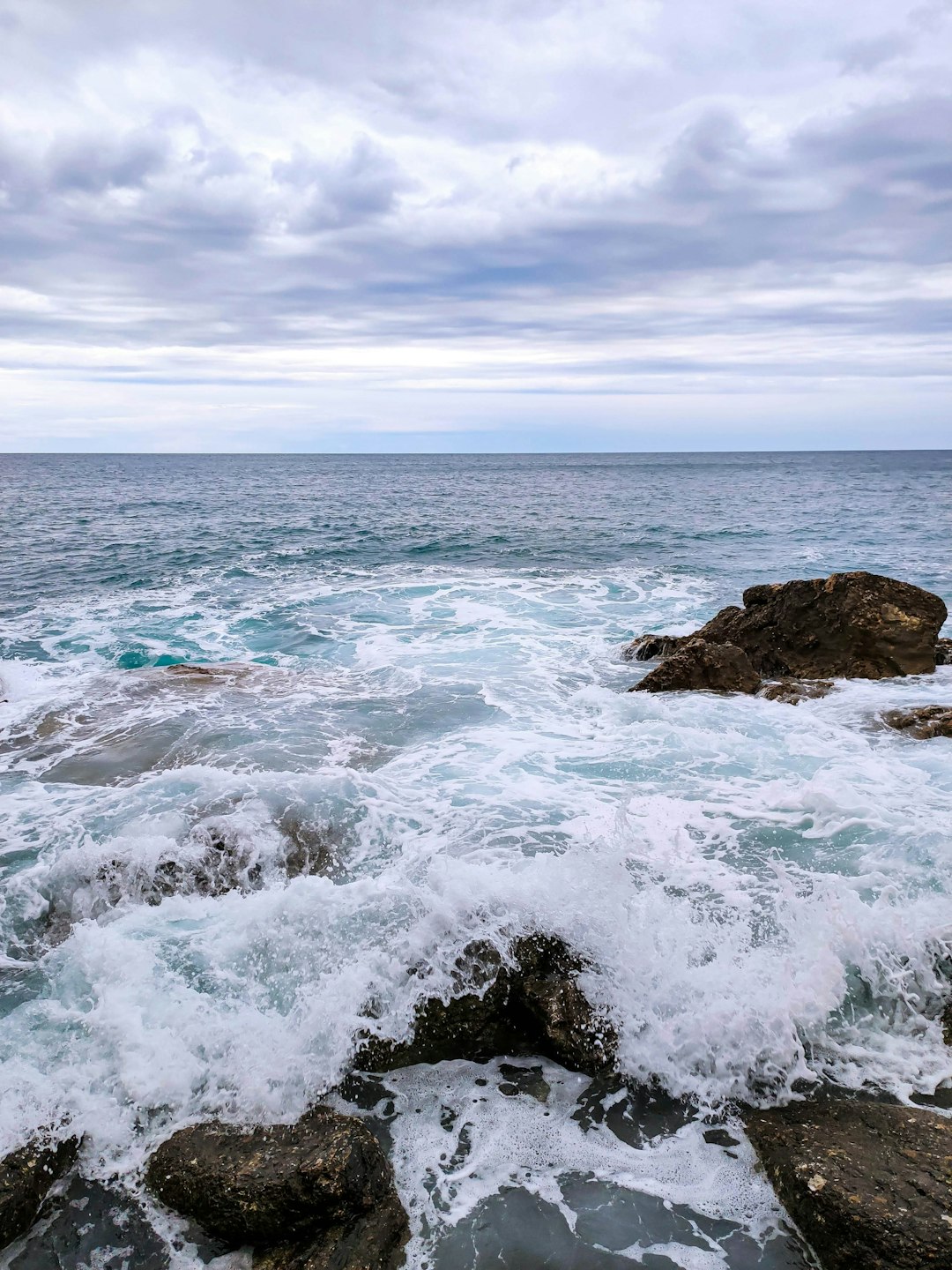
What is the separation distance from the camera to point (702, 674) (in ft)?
32.4

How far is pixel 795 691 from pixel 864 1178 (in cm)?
706

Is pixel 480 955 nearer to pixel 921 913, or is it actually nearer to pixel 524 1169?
pixel 524 1169

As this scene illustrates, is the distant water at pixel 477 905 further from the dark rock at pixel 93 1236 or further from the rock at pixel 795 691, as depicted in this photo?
the rock at pixel 795 691

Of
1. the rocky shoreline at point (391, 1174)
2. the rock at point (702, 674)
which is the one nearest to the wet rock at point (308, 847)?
the rocky shoreline at point (391, 1174)

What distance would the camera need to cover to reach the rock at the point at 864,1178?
3.07 m

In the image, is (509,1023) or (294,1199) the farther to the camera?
(509,1023)

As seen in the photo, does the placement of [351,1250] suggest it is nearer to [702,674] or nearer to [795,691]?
[702,674]

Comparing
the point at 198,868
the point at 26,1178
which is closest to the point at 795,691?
the point at 198,868

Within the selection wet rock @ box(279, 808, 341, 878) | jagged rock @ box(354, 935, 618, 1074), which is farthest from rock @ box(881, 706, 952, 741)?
wet rock @ box(279, 808, 341, 878)

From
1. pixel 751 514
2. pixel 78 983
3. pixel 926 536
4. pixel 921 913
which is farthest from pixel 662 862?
pixel 751 514

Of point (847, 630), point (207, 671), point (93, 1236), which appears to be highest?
point (847, 630)

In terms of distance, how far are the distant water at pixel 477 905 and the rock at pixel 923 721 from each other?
10.4 inches

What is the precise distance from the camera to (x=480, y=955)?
470 cm

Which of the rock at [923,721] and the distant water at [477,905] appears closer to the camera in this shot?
the distant water at [477,905]
